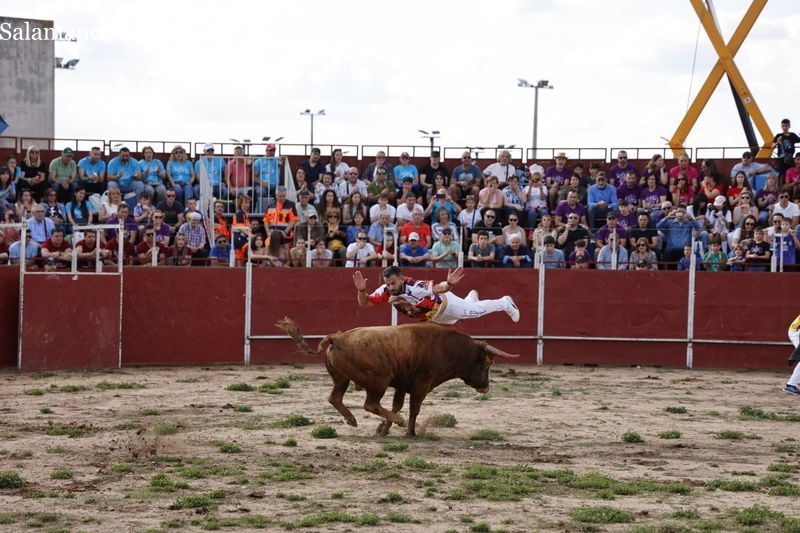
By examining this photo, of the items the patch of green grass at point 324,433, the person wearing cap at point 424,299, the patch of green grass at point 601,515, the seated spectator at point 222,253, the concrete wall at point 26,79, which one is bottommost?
the patch of green grass at point 324,433

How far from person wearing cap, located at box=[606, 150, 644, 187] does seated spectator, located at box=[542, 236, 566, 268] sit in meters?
2.81

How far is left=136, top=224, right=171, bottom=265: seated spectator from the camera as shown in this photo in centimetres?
2098

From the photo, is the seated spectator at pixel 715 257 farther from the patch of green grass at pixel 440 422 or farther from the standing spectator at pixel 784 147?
the patch of green grass at pixel 440 422

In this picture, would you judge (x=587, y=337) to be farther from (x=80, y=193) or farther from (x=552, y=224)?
(x=80, y=193)

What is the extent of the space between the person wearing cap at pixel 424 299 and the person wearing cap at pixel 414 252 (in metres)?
7.18

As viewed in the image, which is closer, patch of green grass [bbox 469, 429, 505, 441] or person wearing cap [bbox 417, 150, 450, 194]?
patch of green grass [bbox 469, 429, 505, 441]

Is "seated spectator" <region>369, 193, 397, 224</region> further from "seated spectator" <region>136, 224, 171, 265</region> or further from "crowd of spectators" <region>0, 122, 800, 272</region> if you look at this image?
"seated spectator" <region>136, 224, 171, 265</region>

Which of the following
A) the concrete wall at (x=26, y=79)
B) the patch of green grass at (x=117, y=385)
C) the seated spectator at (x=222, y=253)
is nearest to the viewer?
the patch of green grass at (x=117, y=385)

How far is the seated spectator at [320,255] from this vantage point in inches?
840

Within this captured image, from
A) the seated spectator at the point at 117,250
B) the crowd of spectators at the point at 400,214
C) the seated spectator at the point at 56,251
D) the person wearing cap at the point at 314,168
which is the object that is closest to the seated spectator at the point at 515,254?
the crowd of spectators at the point at 400,214

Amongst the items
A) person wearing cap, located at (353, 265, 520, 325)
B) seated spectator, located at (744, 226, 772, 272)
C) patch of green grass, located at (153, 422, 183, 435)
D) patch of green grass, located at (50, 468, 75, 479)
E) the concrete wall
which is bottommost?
patch of green grass, located at (153, 422, 183, 435)

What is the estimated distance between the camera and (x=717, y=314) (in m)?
21.8

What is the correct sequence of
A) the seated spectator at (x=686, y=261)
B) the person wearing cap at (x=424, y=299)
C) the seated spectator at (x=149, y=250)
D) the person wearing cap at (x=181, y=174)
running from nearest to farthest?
1. the person wearing cap at (x=424, y=299)
2. the seated spectator at (x=149, y=250)
3. the seated spectator at (x=686, y=261)
4. the person wearing cap at (x=181, y=174)

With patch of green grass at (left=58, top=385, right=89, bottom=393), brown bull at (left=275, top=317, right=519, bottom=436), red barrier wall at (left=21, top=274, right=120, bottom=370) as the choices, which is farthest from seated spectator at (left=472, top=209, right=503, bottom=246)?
brown bull at (left=275, top=317, right=519, bottom=436)
